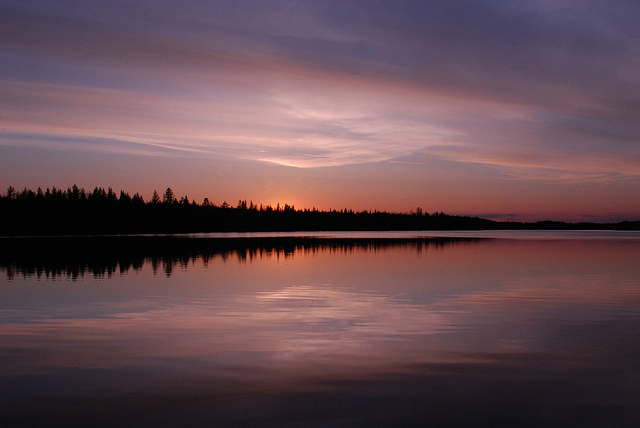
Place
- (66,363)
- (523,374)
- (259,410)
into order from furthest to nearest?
(66,363)
(523,374)
(259,410)

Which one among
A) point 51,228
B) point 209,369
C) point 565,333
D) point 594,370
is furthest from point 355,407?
point 51,228

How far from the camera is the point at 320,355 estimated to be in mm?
12820

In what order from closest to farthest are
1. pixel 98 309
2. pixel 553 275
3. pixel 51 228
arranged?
pixel 98 309 < pixel 553 275 < pixel 51 228

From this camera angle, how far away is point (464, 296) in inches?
917

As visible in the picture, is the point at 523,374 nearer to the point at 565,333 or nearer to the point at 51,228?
the point at 565,333

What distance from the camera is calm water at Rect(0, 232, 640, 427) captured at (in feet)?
29.9

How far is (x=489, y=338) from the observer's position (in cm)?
1470

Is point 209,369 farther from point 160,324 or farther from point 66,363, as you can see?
point 160,324

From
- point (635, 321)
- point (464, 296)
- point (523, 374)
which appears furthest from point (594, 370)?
point (464, 296)

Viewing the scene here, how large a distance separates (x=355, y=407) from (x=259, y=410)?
168 centimetres

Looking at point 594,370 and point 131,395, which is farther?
point 594,370

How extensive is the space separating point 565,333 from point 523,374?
5.09 metres

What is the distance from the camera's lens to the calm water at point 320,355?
29.9 ft

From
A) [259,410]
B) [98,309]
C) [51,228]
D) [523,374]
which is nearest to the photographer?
[259,410]
